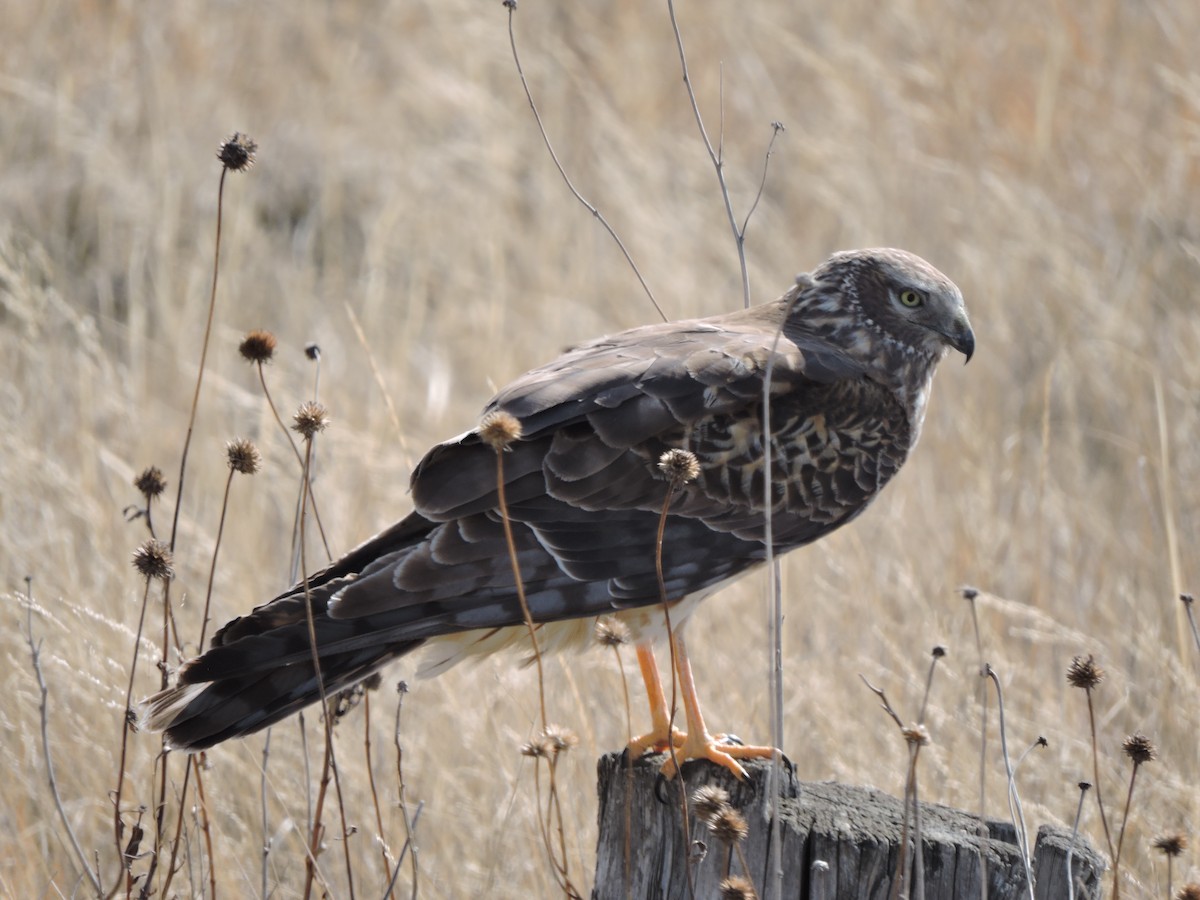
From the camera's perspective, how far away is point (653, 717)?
372 centimetres

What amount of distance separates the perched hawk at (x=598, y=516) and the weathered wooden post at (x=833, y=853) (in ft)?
0.82

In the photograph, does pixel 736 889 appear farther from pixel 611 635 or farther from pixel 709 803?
pixel 611 635

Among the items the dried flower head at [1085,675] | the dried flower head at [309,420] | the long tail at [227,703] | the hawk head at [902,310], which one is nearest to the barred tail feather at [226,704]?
the long tail at [227,703]

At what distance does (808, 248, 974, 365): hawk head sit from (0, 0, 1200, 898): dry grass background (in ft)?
2.79

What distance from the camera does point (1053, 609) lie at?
5.22 metres

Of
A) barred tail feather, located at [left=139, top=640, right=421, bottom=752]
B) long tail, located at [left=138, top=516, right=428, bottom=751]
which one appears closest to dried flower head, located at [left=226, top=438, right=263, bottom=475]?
long tail, located at [left=138, top=516, right=428, bottom=751]

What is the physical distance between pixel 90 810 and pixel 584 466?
2.09m

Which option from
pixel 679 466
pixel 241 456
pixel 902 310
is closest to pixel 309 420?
→ pixel 241 456

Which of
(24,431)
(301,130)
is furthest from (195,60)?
(24,431)

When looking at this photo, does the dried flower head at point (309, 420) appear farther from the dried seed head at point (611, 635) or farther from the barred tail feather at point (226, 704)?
the dried seed head at point (611, 635)

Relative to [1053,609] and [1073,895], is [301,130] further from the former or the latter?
[1073,895]

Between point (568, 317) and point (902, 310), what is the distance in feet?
10.2

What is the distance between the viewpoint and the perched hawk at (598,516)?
2938mm

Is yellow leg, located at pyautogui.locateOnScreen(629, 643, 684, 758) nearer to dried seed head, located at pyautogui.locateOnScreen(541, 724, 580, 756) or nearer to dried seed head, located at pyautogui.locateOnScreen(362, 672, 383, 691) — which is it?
dried seed head, located at pyautogui.locateOnScreen(362, 672, 383, 691)
